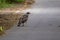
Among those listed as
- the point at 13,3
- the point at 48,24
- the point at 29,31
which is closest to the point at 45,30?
the point at 29,31

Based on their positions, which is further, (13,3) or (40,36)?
(13,3)

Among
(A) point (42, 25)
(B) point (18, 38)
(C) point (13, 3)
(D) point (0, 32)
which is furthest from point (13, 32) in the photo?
(C) point (13, 3)

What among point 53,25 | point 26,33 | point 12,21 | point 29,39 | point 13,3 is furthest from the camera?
point 13,3

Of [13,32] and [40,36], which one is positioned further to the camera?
[13,32]

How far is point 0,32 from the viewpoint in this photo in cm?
1229

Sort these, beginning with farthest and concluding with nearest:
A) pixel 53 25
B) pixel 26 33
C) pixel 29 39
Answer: pixel 53 25 → pixel 26 33 → pixel 29 39

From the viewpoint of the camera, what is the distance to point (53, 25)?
1450 cm

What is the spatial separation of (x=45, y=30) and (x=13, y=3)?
1335 cm

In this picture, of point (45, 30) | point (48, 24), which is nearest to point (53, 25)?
point (48, 24)

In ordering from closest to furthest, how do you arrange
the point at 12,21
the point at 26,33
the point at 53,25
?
the point at 26,33, the point at 53,25, the point at 12,21

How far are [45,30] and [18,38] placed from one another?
2177mm

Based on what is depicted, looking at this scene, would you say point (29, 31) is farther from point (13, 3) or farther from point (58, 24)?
point (13, 3)

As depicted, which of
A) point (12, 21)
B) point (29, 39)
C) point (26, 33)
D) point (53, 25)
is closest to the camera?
point (29, 39)

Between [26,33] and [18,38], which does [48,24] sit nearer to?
[26,33]
